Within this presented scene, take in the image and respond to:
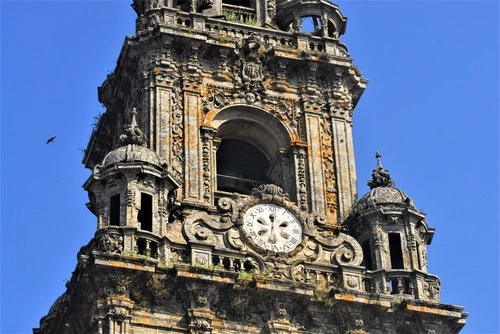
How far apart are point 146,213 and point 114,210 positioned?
0.88m

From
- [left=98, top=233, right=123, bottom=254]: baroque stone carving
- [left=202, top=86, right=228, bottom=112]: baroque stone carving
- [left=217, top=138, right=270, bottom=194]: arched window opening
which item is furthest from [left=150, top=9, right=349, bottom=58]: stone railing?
[left=98, top=233, right=123, bottom=254]: baroque stone carving

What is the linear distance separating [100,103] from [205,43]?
468 cm

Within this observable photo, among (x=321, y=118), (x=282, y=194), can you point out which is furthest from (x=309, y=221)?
(x=321, y=118)

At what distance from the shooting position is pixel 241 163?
58156 mm

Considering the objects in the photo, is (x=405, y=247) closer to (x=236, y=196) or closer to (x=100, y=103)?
(x=236, y=196)

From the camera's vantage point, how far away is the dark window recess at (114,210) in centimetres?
5091

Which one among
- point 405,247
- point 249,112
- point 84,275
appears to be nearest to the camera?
point 84,275

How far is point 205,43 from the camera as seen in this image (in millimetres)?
56406

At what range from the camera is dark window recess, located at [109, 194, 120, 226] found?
50.9m

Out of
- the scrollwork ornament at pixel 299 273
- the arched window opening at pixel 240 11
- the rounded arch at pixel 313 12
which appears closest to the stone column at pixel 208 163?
the scrollwork ornament at pixel 299 273

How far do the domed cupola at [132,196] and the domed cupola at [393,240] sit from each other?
5543mm

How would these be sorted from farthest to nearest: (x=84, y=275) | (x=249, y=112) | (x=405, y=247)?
(x=249, y=112)
(x=405, y=247)
(x=84, y=275)

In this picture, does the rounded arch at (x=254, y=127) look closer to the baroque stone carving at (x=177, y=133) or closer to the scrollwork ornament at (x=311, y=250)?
the baroque stone carving at (x=177, y=133)

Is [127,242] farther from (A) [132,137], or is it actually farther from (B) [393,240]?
(B) [393,240]
